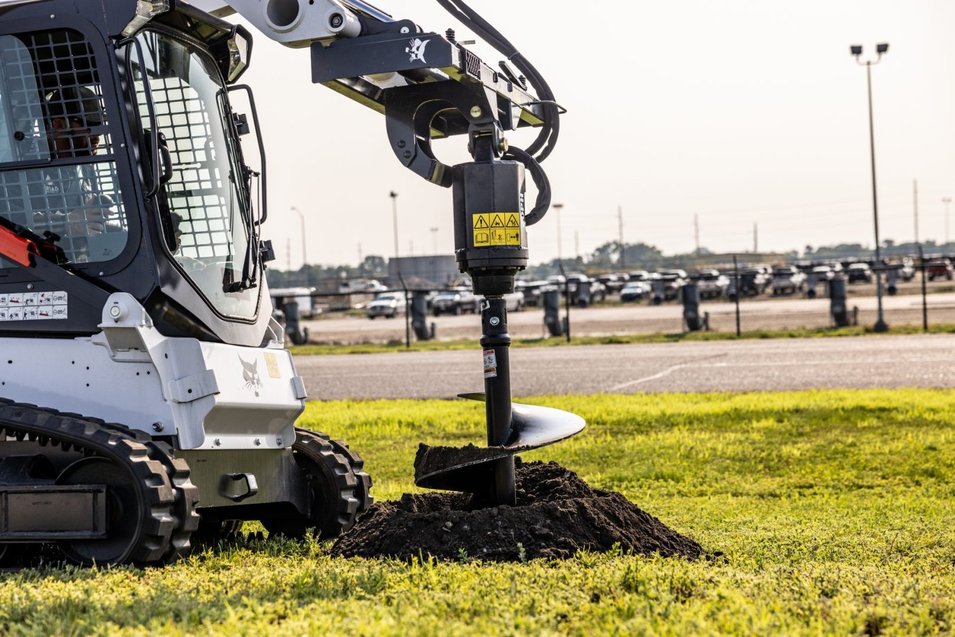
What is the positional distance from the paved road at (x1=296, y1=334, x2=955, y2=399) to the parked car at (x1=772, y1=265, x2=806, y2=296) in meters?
33.1

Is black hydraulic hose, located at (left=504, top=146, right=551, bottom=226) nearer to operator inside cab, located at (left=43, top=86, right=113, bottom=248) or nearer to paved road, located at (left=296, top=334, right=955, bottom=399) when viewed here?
operator inside cab, located at (left=43, top=86, right=113, bottom=248)

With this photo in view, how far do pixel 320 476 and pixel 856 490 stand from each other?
486 centimetres

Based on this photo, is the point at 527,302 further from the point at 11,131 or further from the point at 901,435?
the point at 11,131

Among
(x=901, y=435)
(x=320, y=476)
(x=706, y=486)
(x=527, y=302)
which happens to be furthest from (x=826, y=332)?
(x=527, y=302)

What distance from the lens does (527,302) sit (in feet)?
222

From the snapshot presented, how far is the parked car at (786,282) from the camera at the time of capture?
62750 millimetres

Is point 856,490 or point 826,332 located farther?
point 826,332

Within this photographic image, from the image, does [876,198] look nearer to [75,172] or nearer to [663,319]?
[663,319]

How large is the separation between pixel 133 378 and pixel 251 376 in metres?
0.71

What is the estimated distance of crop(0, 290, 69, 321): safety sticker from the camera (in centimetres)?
688

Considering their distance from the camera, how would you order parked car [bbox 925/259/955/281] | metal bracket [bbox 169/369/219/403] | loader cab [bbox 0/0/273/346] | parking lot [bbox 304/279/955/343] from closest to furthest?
metal bracket [bbox 169/369/219/403] → loader cab [bbox 0/0/273/346] → parking lot [bbox 304/279/955/343] → parked car [bbox 925/259/955/281]

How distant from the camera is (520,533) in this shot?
264 inches

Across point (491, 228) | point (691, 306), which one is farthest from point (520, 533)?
point (691, 306)

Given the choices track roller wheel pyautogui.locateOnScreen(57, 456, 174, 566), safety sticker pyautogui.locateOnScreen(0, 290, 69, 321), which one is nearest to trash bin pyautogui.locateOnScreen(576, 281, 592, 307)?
safety sticker pyautogui.locateOnScreen(0, 290, 69, 321)
